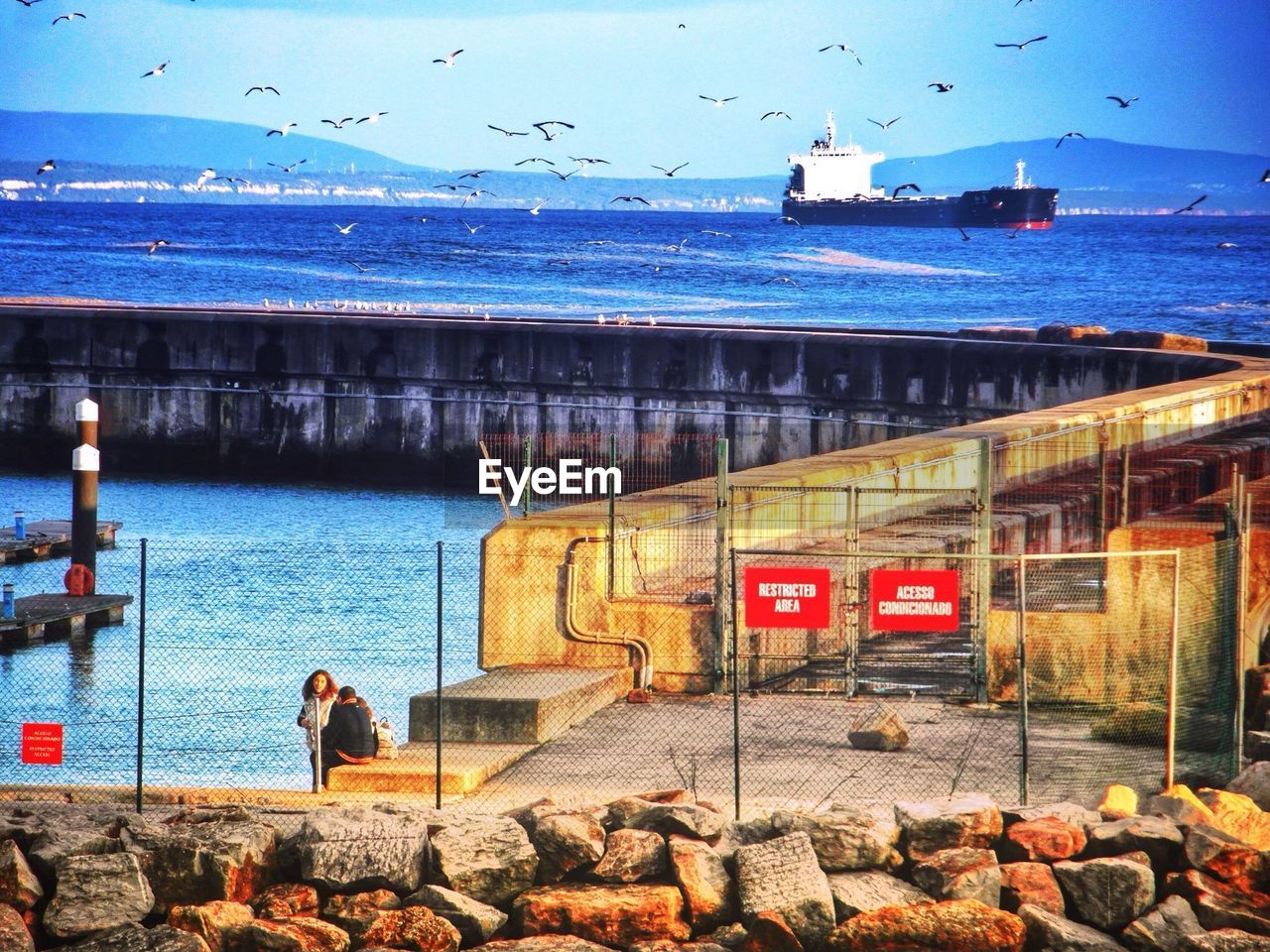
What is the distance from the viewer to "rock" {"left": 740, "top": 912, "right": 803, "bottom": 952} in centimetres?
1091

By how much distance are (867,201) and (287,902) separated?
141 m

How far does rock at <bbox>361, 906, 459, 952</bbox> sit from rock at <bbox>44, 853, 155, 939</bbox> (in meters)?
1.30

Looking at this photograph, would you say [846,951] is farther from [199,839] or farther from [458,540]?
[458,540]

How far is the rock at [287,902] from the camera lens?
11.1 metres

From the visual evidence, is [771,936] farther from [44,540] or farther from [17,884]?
[44,540]

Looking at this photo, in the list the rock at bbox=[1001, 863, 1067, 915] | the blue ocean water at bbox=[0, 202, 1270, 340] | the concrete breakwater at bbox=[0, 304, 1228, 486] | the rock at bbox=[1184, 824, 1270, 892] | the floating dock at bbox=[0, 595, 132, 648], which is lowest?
the rock at bbox=[1001, 863, 1067, 915]

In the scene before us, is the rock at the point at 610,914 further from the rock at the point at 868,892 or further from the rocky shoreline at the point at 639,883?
the rock at the point at 868,892

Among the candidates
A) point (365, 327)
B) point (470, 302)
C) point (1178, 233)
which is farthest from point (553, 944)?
point (1178, 233)

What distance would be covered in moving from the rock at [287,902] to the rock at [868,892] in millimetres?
2991

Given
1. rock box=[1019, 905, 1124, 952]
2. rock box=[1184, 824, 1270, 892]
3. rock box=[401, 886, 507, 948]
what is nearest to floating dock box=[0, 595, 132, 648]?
rock box=[401, 886, 507, 948]

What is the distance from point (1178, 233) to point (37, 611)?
168m

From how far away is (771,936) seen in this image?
10938 millimetres

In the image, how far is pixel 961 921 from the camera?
10820 millimetres

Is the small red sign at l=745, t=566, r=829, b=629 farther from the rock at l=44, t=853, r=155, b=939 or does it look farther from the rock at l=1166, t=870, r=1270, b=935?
the rock at l=44, t=853, r=155, b=939
